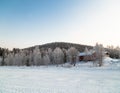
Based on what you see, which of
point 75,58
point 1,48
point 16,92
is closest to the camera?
point 16,92

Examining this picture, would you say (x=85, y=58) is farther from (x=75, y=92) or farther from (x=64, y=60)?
(x=75, y=92)

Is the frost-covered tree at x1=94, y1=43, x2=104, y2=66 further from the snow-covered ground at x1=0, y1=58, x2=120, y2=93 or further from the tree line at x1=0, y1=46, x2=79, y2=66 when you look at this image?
the snow-covered ground at x1=0, y1=58, x2=120, y2=93

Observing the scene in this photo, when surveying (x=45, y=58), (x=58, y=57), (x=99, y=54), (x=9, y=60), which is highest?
(x=99, y=54)

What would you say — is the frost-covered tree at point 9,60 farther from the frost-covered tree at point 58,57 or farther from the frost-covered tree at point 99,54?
the frost-covered tree at point 99,54

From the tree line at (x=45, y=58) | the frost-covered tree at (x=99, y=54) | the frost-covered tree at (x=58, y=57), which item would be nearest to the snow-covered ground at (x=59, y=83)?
the frost-covered tree at (x=99, y=54)

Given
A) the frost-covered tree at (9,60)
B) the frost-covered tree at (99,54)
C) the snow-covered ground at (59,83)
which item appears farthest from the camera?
the frost-covered tree at (9,60)

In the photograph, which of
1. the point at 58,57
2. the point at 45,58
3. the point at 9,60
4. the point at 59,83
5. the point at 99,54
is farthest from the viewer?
the point at 9,60

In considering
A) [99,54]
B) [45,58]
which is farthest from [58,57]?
[99,54]

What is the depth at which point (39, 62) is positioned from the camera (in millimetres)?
91312

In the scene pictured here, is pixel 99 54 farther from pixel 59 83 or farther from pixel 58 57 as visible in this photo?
pixel 59 83

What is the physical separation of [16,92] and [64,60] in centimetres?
8478

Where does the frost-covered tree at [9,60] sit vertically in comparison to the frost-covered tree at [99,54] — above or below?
below

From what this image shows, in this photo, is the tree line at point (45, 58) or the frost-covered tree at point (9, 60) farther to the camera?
the frost-covered tree at point (9, 60)

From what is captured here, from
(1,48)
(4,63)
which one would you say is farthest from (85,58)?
(1,48)
